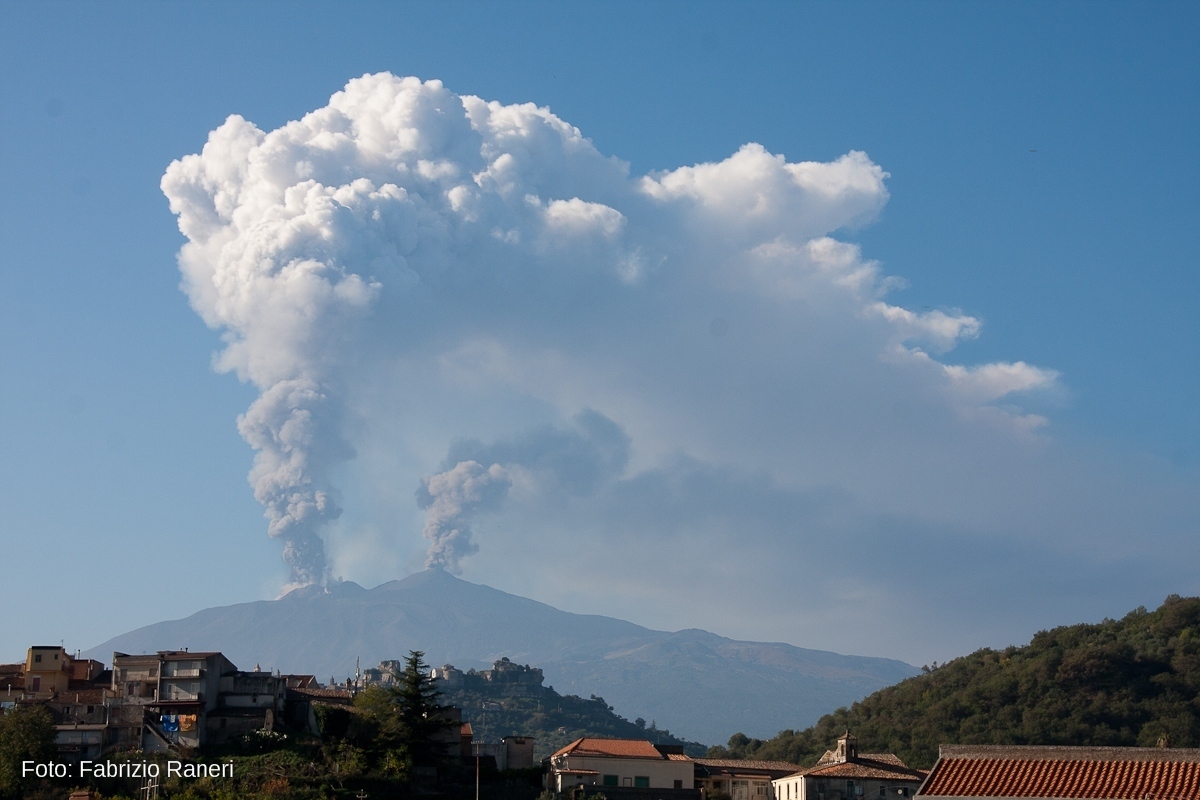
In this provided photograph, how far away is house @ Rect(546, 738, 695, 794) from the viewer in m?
71.9

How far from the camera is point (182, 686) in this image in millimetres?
70438

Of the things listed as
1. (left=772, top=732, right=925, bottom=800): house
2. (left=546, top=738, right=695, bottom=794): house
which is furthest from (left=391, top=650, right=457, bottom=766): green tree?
(left=772, top=732, right=925, bottom=800): house

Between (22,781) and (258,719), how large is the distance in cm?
1266

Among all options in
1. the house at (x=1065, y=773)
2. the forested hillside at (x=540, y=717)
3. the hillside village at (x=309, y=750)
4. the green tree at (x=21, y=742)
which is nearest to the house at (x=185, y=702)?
the hillside village at (x=309, y=750)

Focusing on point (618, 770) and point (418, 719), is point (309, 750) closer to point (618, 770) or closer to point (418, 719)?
point (418, 719)

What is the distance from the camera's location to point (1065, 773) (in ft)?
123

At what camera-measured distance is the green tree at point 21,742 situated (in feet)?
199

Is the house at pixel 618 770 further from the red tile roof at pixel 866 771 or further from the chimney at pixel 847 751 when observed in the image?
the chimney at pixel 847 751

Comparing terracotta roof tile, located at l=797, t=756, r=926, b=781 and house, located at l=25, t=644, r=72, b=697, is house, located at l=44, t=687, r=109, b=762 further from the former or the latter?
terracotta roof tile, located at l=797, t=756, r=926, b=781

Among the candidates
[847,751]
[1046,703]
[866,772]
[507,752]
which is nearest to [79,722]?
[507,752]

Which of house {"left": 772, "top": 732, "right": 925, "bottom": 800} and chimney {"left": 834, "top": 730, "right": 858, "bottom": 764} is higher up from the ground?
chimney {"left": 834, "top": 730, "right": 858, "bottom": 764}

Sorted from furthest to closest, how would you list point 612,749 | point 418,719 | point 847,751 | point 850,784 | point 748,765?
1. point 748,765
2. point 847,751
3. point 612,749
4. point 850,784
5. point 418,719

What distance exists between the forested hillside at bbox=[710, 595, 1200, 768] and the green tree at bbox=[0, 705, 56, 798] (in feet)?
197

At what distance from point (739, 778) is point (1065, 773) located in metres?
42.9
